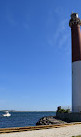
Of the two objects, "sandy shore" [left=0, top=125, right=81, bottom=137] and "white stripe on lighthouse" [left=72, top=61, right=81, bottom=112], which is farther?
"white stripe on lighthouse" [left=72, top=61, right=81, bottom=112]

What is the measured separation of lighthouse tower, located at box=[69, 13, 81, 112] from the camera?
30.4 meters

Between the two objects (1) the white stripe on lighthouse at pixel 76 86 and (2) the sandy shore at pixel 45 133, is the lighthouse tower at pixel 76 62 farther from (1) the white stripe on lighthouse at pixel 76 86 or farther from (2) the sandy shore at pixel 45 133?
(2) the sandy shore at pixel 45 133

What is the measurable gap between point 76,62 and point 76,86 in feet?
14.4

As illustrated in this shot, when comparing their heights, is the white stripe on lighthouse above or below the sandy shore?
above

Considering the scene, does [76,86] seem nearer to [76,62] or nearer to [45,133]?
[76,62]

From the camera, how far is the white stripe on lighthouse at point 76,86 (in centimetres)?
3020

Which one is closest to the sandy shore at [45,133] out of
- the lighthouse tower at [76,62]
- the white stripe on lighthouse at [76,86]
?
the white stripe on lighthouse at [76,86]

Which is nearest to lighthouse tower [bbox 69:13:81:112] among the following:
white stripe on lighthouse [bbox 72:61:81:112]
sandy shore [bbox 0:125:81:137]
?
white stripe on lighthouse [bbox 72:61:81:112]

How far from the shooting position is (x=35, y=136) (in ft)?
42.1

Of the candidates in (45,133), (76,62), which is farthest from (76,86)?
(45,133)

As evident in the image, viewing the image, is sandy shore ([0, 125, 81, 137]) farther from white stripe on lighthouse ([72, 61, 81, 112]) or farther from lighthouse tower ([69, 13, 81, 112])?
lighthouse tower ([69, 13, 81, 112])

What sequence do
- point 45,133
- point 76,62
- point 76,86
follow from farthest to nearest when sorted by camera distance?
point 76,62
point 76,86
point 45,133

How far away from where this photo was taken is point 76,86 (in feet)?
101

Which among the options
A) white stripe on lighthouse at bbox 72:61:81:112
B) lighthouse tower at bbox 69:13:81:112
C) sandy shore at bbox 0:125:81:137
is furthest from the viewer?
lighthouse tower at bbox 69:13:81:112
